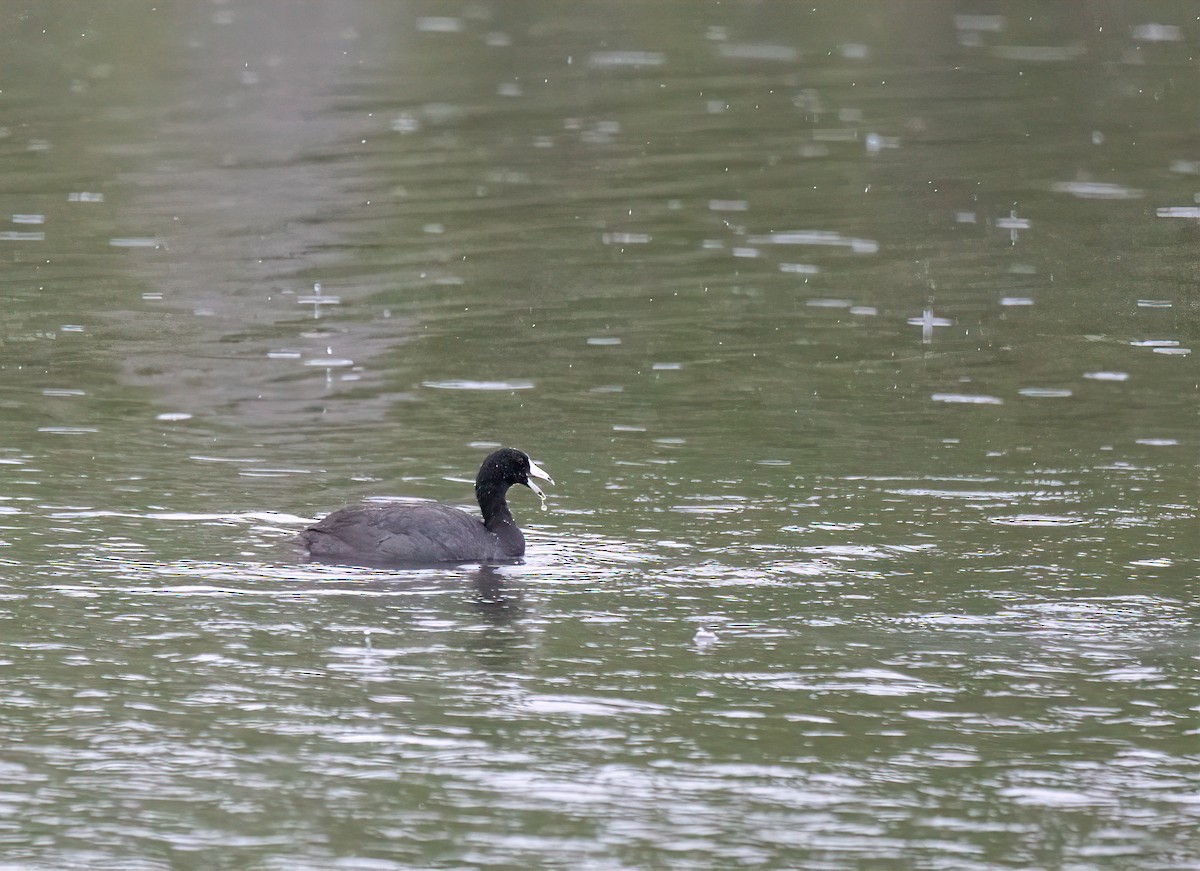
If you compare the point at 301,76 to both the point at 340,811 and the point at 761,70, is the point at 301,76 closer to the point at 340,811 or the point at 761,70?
the point at 761,70

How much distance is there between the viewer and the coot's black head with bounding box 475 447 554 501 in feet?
54.7

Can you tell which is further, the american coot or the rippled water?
the american coot

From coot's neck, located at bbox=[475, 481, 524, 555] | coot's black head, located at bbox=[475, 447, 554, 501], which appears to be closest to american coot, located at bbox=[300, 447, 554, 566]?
coot's neck, located at bbox=[475, 481, 524, 555]

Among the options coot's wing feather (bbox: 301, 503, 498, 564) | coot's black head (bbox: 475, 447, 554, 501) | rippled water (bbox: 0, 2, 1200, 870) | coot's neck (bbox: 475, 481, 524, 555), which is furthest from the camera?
coot's black head (bbox: 475, 447, 554, 501)

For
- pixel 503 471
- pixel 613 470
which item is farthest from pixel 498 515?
pixel 613 470

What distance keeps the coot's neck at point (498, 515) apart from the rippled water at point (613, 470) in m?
0.30

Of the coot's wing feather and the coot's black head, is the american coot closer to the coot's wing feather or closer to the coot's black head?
the coot's wing feather

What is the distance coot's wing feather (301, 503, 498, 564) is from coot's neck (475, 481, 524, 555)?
97 millimetres

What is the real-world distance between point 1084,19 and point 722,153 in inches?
819

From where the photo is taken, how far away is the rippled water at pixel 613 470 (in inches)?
444

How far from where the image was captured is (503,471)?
659 inches

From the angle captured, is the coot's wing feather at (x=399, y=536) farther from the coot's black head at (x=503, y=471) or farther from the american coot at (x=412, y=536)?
the coot's black head at (x=503, y=471)

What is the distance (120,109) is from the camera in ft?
140

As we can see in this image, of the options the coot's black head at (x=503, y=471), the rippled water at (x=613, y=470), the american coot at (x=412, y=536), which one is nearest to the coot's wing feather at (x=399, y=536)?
the american coot at (x=412, y=536)
